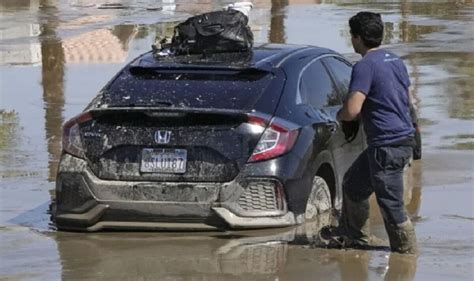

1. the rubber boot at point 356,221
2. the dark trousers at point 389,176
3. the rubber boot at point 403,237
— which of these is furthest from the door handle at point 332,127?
the rubber boot at point 403,237

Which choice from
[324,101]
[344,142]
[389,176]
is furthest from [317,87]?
[389,176]

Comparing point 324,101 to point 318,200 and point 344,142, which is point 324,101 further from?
point 318,200

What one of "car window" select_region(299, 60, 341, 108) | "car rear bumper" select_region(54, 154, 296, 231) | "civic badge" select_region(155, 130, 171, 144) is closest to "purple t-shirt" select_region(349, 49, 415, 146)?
"car rear bumper" select_region(54, 154, 296, 231)

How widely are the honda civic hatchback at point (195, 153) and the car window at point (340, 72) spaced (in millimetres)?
929

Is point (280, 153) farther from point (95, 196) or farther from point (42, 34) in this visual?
point (42, 34)

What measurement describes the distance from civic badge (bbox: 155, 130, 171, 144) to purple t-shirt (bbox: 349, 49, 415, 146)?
149 centimetres

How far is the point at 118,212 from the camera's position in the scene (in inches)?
330

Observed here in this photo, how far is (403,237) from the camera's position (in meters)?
7.73

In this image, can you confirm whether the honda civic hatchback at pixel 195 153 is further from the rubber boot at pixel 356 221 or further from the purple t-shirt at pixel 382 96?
the purple t-shirt at pixel 382 96

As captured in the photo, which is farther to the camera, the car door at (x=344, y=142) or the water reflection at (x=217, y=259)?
the car door at (x=344, y=142)

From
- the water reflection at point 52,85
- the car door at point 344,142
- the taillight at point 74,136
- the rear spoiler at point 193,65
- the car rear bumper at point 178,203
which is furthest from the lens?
the water reflection at point 52,85

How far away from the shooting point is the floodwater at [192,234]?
25.1 ft

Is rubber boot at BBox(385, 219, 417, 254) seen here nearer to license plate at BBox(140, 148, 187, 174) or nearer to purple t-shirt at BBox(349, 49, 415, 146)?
purple t-shirt at BBox(349, 49, 415, 146)

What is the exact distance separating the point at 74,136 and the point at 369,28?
7.98 feet
